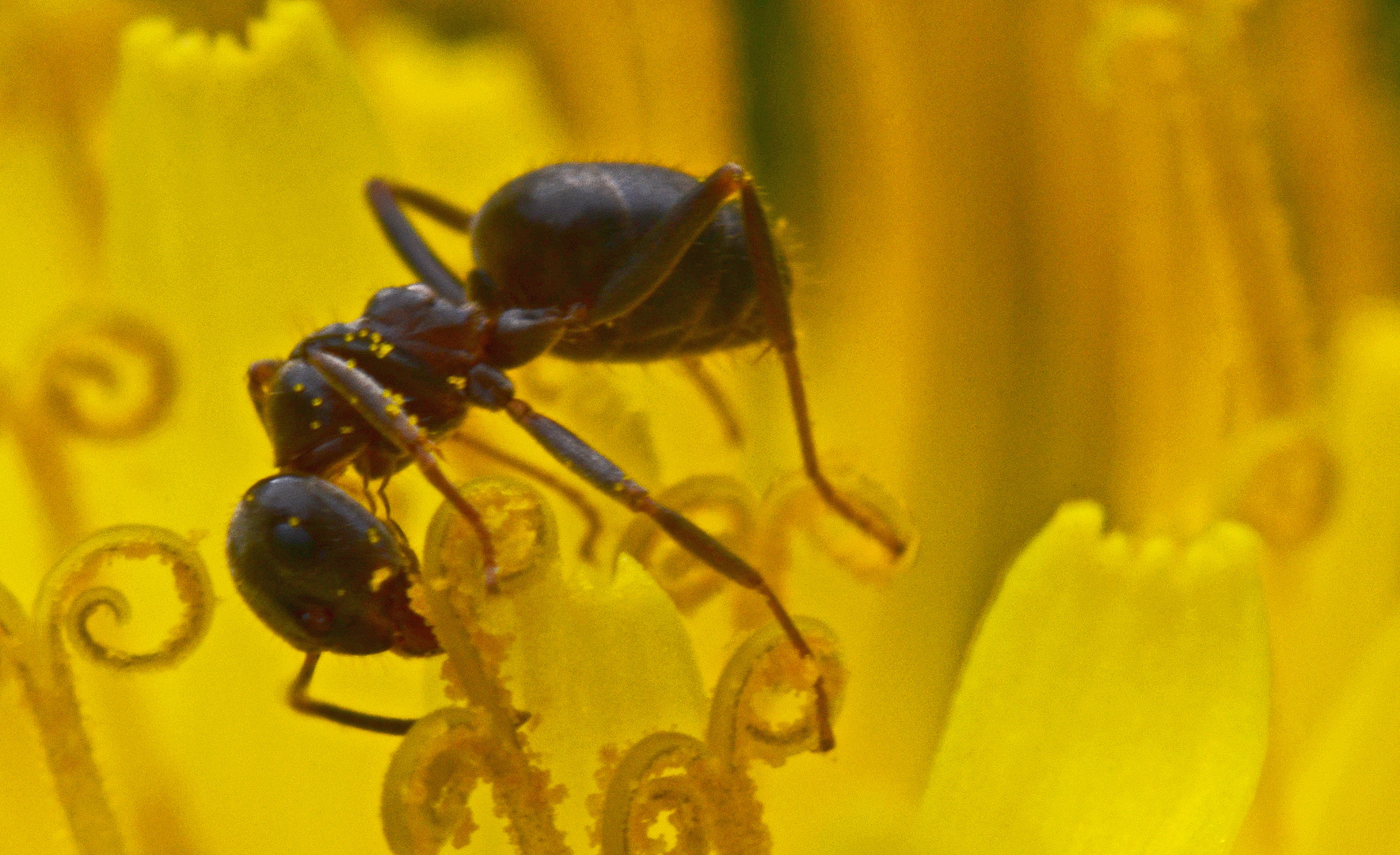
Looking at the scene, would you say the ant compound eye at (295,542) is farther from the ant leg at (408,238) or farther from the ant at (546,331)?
the ant leg at (408,238)

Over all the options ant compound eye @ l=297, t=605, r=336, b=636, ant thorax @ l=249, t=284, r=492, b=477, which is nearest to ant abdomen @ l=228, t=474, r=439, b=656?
ant compound eye @ l=297, t=605, r=336, b=636

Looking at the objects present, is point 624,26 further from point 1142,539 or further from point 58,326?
point 1142,539

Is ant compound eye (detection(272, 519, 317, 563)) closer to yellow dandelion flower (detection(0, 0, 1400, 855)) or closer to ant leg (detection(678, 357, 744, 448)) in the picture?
yellow dandelion flower (detection(0, 0, 1400, 855))

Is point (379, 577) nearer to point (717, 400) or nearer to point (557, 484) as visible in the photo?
point (557, 484)

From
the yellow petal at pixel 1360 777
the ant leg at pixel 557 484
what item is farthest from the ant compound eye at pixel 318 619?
the yellow petal at pixel 1360 777

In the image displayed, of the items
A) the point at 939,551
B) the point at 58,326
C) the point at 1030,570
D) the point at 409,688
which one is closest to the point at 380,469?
the point at 409,688

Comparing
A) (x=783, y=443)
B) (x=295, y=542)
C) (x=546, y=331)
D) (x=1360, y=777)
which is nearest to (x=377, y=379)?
(x=546, y=331)
